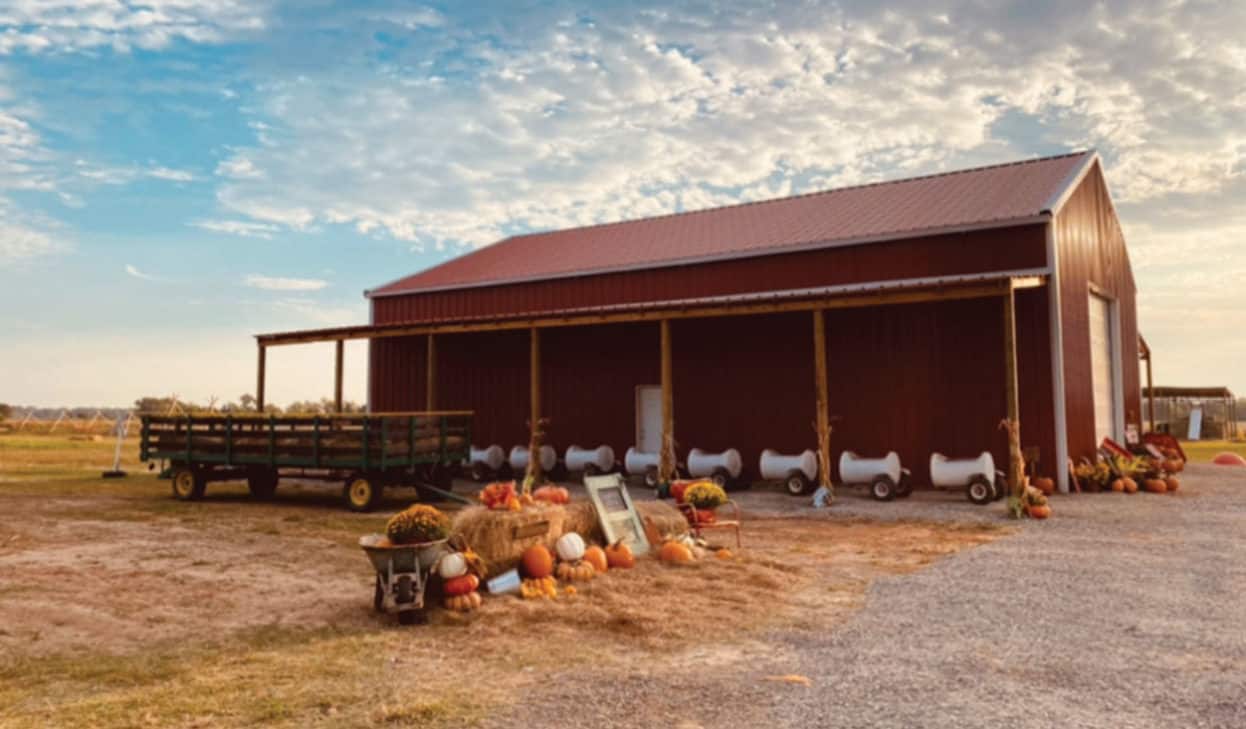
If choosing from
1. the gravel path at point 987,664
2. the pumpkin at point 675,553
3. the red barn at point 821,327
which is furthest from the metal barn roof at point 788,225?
the pumpkin at point 675,553

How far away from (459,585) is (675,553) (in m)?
2.66

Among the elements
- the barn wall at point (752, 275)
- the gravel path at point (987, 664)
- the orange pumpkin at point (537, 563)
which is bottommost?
the gravel path at point (987, 664)

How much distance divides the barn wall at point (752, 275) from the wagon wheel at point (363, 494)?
29.5 ft

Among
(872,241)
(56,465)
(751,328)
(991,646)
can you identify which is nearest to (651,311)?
(751,328)

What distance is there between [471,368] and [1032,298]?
13706mm

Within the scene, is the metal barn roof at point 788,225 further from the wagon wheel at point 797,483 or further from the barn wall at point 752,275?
the wagon wheel at point 797,483

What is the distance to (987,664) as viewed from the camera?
539 centimetres

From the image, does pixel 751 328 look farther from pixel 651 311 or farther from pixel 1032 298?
pixel 1032 298

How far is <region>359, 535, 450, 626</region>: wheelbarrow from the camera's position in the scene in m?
6.65

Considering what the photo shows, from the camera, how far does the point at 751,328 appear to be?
1866 centimetres

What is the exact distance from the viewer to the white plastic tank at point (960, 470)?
14469mm

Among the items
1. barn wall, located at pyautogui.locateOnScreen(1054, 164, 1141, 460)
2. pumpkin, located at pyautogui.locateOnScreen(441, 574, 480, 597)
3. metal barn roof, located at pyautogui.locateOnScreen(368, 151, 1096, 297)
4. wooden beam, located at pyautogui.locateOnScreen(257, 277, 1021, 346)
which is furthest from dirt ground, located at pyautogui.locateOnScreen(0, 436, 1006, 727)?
metal barn roof, located at pyautogui.locateOnScreen(368, 151, 1096, 297)

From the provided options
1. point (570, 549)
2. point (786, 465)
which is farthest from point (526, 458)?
point (570, 549)

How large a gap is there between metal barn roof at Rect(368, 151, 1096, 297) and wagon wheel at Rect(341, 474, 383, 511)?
30.8 ft
